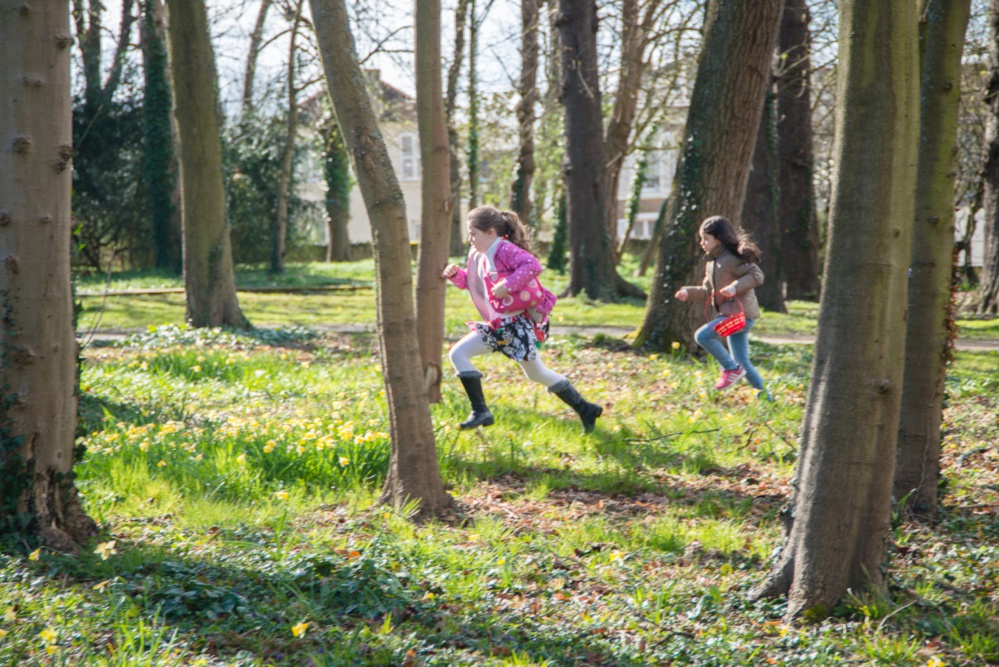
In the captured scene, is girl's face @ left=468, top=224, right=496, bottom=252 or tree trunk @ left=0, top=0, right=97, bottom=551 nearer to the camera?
tree trunk @ left=0, top=0, right=97, bottom=551

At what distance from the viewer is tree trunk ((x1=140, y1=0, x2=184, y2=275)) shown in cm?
2337

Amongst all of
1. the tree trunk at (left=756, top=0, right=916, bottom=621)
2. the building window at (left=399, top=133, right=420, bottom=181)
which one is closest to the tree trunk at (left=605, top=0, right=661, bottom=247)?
the tree trunk at (left=756, top=0, right=916, bottom=621)

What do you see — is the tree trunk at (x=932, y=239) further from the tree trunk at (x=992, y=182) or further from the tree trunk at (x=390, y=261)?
the tree trunk at (x=992, y=182)

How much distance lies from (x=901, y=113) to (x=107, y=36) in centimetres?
2785

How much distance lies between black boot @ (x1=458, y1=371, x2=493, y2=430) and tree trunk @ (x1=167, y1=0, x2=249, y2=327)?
710 centimetres

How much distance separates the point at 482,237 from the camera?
253 inches

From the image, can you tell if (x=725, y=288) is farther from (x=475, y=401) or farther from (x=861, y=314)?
(x=861, y=314)

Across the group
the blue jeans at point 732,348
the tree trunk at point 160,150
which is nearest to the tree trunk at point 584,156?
the blue jeans at point 732,348

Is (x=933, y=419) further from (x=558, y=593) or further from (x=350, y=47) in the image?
(x=350, y=47)

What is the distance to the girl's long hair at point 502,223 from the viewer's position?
6.40 meters

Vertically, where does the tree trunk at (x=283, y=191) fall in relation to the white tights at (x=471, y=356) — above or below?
above

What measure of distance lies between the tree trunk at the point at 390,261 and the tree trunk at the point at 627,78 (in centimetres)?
1221

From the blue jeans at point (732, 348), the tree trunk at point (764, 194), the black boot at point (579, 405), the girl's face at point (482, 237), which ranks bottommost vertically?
the black boot at point (579, 405)

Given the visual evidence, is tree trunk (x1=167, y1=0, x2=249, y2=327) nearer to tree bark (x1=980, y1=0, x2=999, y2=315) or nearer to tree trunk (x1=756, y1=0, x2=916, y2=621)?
tree trunk (x1=756, y1=0, x2=916, y2=621)
